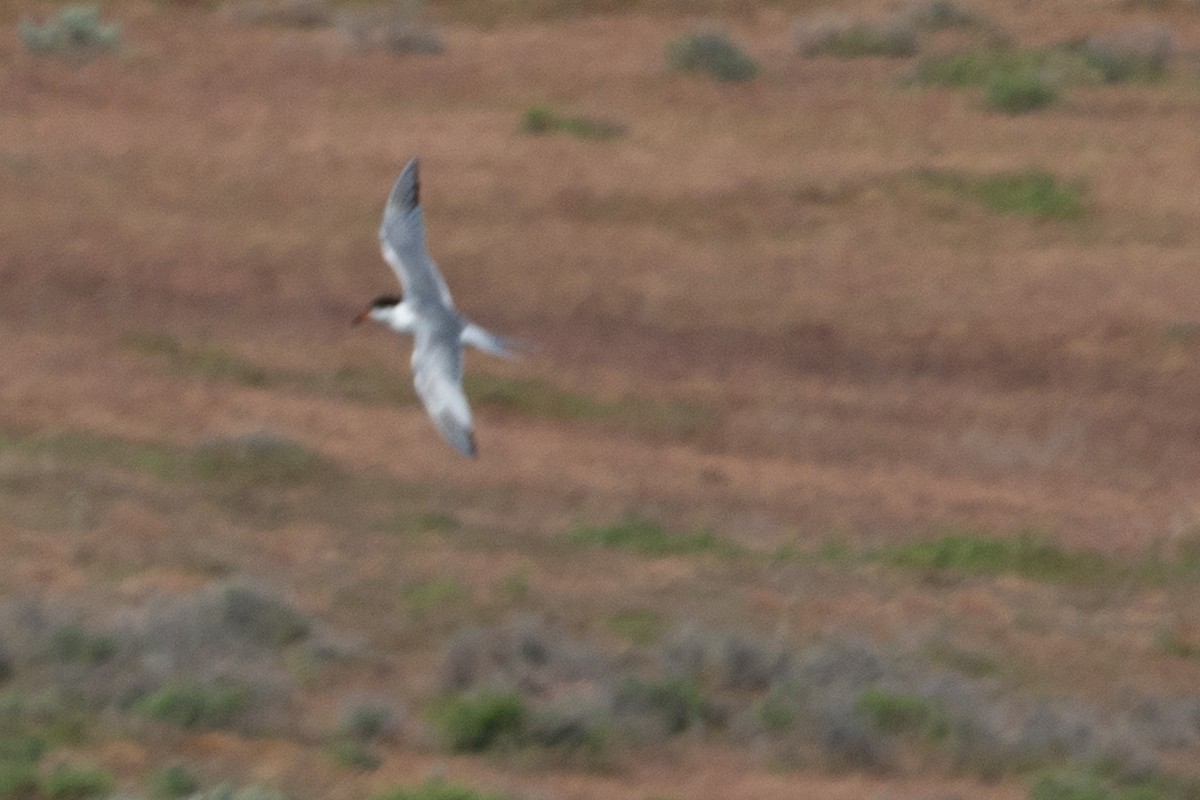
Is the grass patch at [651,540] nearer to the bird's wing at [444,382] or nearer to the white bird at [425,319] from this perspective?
the white bird at [425,319]

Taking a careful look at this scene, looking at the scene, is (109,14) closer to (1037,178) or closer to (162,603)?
(1037,178)

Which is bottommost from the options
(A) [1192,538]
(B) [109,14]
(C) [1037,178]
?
(A) [1192,538]

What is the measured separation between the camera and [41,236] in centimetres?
1823

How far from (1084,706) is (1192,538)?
3.03 m

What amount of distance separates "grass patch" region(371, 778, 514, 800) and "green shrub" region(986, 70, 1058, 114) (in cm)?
1441

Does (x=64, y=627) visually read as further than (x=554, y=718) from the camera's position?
Yes

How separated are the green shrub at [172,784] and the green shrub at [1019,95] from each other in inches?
570

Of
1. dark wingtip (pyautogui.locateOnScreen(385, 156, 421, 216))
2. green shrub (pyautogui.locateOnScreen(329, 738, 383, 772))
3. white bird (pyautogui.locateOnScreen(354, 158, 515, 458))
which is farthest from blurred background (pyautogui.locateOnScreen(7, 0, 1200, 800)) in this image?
dark wingtip (pyautogui.locateOnScreen(385, 156, 421, 216))

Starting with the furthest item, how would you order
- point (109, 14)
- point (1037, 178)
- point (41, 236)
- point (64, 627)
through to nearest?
point (109, 14) → point (1037, 178) → point (41, 236) → point (64, 627)

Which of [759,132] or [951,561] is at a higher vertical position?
[759,132]

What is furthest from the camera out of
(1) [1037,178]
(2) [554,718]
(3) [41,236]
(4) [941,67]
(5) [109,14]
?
(5) [109,14]

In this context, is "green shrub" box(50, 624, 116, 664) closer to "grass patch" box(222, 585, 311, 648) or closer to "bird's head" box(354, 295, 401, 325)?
"grass patch" box(222, 585, 311, 648)

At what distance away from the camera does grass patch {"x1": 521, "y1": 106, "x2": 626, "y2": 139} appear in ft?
66.7

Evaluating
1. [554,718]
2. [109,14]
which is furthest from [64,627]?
[109,14]
